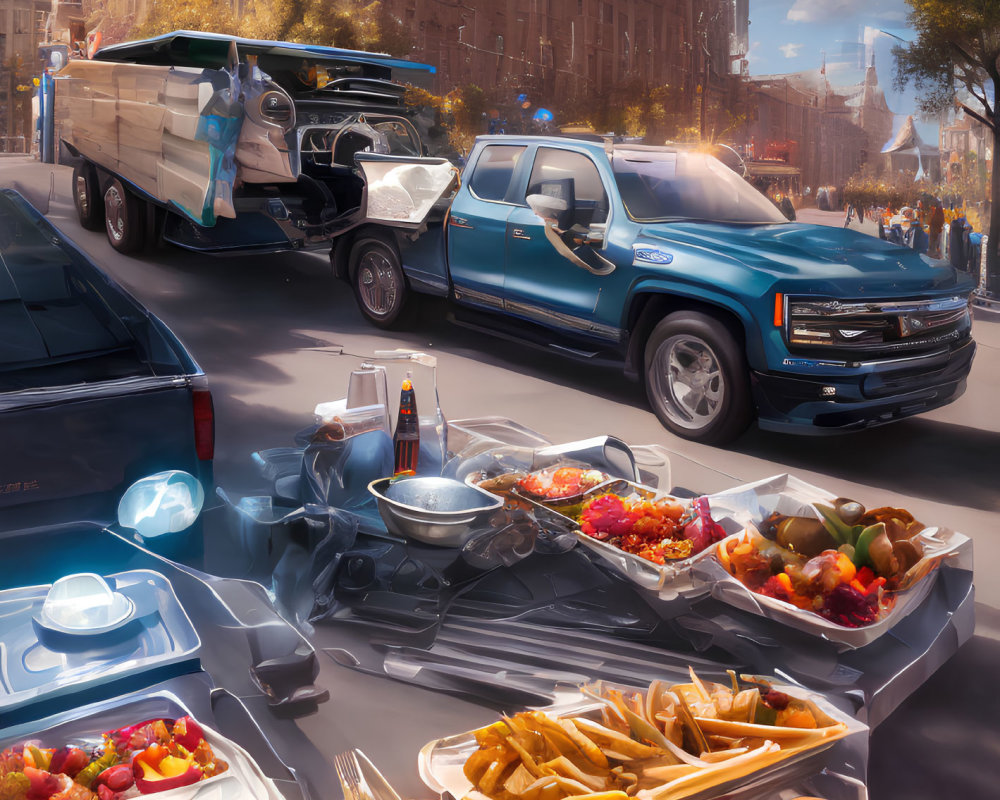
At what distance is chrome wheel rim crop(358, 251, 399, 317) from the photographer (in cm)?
704

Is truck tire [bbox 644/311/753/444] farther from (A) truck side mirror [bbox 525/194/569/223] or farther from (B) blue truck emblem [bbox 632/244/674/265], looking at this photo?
(A) truck side mirror [bbox 525/194/569/223]

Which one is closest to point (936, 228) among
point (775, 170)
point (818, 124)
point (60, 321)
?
point (818, 124)

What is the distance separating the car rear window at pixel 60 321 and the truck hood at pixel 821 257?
2.98m

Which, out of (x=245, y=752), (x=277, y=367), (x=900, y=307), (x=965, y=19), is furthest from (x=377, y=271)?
(x=965, y=19)

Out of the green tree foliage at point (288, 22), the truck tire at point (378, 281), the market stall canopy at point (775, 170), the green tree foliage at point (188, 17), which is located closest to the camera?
the truck tire at point (378, 281)

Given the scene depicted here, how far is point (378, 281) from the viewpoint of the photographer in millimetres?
7172

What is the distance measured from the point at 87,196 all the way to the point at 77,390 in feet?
24.7

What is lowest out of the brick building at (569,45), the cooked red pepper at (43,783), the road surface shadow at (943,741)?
the road surface shadow at (943,741)

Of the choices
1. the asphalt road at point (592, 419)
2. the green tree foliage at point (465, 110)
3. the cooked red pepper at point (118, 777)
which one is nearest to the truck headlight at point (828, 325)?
the asphalt road at point (592, 419)

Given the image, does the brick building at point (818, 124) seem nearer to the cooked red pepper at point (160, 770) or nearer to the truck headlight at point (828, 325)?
the truck headlight at point (828, 325)

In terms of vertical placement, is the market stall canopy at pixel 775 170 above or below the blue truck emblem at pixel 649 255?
above

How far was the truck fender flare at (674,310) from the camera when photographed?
185 inches

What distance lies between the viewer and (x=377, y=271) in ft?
23.5

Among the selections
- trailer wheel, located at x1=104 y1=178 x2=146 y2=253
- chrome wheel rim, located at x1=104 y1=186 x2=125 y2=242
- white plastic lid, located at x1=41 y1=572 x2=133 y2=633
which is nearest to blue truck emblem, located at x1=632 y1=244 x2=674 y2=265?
white plastic lid, located at x1=41 y1=572 x2=133 y2=633
